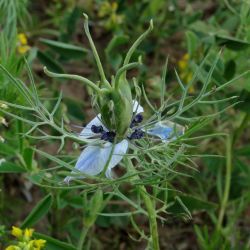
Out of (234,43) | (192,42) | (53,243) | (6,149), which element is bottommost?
(53,243)

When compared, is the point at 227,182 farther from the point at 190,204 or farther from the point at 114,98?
the point at 114,98

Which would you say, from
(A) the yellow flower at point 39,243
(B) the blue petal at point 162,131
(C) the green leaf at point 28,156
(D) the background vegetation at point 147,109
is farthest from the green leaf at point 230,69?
(A) the yellow flower at point 39,243

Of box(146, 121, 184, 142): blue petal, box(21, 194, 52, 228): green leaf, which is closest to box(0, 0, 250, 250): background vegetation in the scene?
box(21, 194, 52, 228): green leaf

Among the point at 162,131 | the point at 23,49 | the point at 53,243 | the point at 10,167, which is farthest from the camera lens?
the point at 23,49

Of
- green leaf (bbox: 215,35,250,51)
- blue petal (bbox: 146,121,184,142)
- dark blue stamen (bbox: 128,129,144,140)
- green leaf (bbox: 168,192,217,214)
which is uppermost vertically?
green leaf (bbox: 215,35,250,51)

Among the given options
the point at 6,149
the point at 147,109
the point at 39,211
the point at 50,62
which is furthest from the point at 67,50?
the point at 39,211

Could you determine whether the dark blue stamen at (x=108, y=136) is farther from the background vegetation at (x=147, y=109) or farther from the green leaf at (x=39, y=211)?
the green leaf at (x=39, y=211)

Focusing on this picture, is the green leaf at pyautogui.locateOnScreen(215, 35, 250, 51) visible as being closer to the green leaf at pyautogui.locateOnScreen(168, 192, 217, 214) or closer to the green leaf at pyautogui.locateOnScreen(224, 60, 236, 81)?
the green leaf at pyautogui.locateOnScreen(224, 60, 236, 81)
